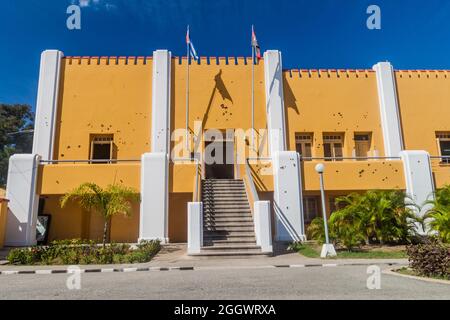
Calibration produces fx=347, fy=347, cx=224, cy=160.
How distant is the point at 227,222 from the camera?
13.0 meters

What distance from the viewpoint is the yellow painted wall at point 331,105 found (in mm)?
18250

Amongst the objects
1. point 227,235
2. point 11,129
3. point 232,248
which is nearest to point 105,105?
point 227,235

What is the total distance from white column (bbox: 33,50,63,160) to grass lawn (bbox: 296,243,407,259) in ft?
41.4

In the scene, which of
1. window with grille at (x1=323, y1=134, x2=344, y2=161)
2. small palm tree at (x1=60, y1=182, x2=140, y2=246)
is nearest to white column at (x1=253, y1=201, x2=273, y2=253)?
small palm tree at (x1=60, y1=182, x2=140, y2=246)

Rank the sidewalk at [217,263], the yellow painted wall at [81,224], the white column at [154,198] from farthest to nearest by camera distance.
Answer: the yellow painted wall at [81,224], the white column at [154,198], the sidewalk at [217,263]

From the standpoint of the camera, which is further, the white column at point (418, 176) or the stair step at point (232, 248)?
the white column at point (418, 176)

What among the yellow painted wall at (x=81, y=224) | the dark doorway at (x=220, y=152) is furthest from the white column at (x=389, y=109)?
the yellow painted wall at (x=81, y=224)

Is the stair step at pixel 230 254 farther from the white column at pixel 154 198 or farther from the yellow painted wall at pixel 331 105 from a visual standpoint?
the yellow painted wall at pixel 331 105

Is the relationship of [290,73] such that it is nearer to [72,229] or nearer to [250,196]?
[250,196]

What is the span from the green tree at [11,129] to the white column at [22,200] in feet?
107

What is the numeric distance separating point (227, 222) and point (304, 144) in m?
7.51

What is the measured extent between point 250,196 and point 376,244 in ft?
16.5

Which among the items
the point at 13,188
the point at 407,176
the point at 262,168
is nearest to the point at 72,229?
the point at 13,188
